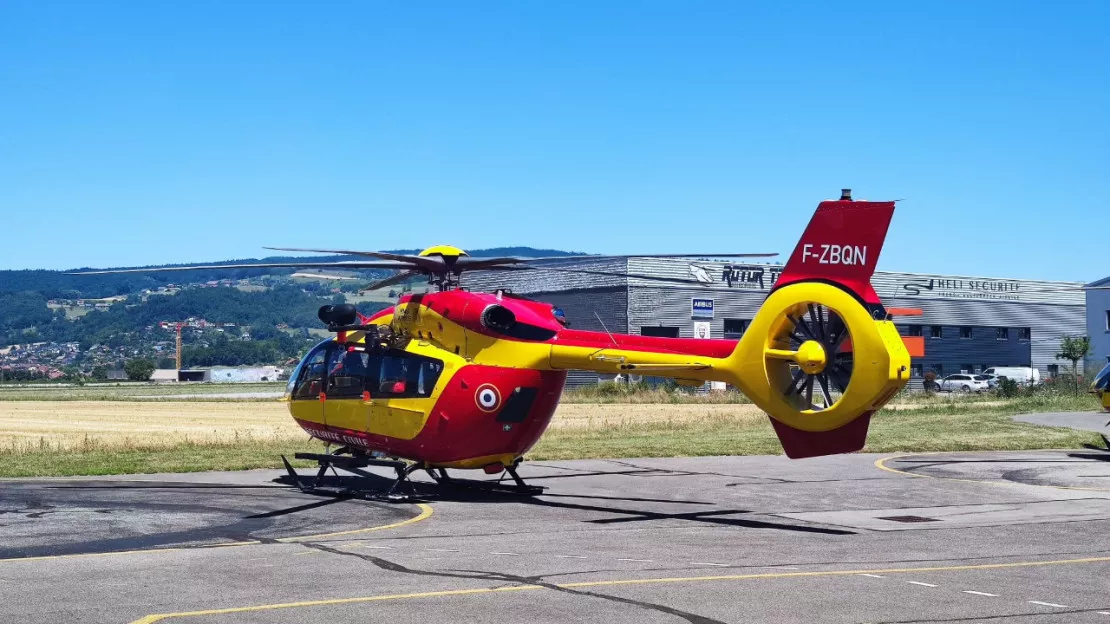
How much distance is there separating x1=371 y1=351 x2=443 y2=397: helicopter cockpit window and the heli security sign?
188 ft

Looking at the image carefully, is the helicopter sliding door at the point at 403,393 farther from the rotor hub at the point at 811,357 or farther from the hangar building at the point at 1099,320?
the hangar building at the point at 1099,320

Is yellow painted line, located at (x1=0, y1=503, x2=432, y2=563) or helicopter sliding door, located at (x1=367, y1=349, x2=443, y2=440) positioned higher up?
helicopter sliding door, located at (x1=367, y1=349, x2=443, y2=440)

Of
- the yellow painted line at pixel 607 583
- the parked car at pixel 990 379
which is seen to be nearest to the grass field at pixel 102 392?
the parked car at pixel 990 379

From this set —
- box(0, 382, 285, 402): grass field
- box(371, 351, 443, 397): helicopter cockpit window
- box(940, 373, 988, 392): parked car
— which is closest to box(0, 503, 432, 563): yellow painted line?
box(371, 351, 443, 397): helicopter cockpit window

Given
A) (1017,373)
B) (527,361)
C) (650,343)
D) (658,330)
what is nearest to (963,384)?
(1017,373)

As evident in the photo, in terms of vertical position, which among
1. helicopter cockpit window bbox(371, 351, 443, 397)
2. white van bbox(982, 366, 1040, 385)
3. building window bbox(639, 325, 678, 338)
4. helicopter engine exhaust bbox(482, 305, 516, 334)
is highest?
→ building window bbox(639, 325, 678, 338)

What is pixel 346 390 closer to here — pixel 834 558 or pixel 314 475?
pixel 314 475

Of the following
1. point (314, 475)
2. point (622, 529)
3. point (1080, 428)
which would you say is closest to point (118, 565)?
point (622, 529)

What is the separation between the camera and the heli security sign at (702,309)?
256 feet

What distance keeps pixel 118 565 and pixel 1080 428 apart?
32222mm

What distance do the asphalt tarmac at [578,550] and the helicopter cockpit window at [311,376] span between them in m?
1.91

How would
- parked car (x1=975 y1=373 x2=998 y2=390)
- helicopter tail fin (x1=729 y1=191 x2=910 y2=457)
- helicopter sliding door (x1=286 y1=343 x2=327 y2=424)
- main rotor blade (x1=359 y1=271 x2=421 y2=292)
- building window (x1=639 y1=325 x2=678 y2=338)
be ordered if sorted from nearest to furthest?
helicopter tail fin (x1=729 y1=191 x2=910 y2=457), main rotor blade (x1=359 y1=271 x2=421 y2=292), helicopter sliding door (x1=286 y1=343 x2=327 y2=424), building window (x1=639 y1=325 x2=678 y2=338), parked car (x1=975 y1=373 x2=998 y2=390)

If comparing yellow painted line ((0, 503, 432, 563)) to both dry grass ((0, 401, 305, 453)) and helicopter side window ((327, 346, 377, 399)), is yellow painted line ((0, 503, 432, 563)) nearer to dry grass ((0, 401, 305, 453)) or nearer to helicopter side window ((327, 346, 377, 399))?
helicopter side window ((327, 346, 377, 399))

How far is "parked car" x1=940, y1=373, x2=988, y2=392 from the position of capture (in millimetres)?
82812
